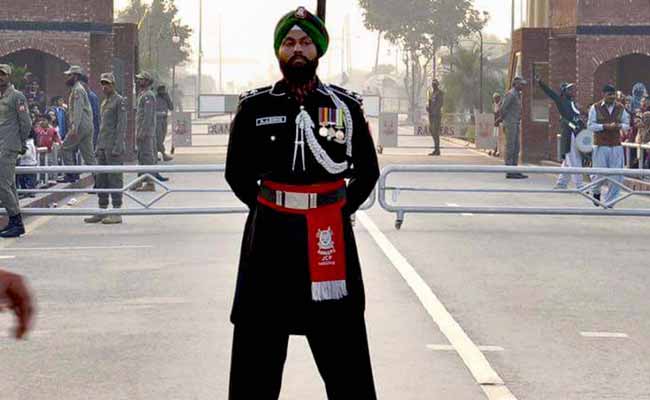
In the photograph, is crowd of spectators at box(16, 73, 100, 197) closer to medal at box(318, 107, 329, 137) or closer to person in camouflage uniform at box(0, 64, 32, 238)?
person in camouflage uniform at box(0, 64, 32, 238)

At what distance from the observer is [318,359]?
19.0 ft

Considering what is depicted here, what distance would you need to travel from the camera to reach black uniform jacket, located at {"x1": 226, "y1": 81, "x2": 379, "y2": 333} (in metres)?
5.78

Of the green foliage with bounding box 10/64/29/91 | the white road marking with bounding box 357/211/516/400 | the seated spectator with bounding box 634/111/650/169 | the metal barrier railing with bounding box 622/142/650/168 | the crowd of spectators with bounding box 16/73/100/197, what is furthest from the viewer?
the green foliage with bounding box 10/64/29/91

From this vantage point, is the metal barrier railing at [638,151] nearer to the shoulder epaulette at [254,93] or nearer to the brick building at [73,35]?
the brick building at [73,35]

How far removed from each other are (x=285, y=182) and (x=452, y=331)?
13.7 feet

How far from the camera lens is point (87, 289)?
39.9 feet

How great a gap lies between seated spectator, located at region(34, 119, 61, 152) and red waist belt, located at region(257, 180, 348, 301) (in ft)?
63.1

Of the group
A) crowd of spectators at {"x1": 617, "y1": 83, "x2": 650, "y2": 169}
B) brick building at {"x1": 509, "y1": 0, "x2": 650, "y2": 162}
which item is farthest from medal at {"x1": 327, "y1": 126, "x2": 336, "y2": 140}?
brick building at {"x1": 509, "y1": 0, "x2": 650, "y2": 162}

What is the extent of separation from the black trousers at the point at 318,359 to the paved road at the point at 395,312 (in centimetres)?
202

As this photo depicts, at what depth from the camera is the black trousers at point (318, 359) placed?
575 centimetres

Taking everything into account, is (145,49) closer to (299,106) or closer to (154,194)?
(154,194)

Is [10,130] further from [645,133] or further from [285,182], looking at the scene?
[645,133]

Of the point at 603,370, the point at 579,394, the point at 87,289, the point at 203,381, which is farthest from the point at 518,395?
the point at 87,289

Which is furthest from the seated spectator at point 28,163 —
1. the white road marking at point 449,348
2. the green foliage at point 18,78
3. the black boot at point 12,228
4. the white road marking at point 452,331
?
the white road marking at point 449,348
